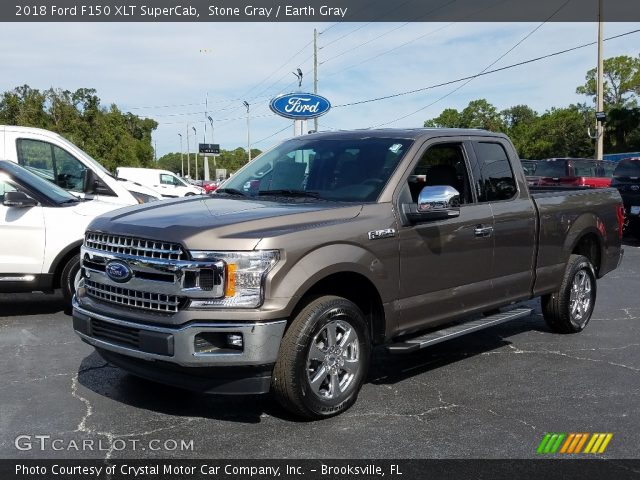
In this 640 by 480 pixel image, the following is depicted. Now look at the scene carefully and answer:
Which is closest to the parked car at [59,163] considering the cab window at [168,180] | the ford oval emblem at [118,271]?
the ford oval emblem at [118,271]

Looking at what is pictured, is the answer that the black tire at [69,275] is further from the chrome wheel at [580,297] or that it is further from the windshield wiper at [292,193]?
the chrome wheel at [580,297]

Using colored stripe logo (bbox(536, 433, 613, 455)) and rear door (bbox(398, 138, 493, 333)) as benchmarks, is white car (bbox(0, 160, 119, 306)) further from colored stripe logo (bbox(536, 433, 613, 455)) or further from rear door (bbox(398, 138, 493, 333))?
colored stripe logo (bbox(536, 433, 613, 455))

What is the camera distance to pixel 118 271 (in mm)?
4344

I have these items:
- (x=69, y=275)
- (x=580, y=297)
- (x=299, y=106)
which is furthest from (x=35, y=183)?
(x=299, y=106)

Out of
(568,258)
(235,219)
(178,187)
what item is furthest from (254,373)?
(178,187)

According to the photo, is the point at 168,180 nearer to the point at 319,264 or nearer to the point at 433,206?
the point at 433,206

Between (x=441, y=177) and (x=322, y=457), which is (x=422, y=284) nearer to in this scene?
(x=441, y=177)

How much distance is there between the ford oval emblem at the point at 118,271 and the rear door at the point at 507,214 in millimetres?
3050

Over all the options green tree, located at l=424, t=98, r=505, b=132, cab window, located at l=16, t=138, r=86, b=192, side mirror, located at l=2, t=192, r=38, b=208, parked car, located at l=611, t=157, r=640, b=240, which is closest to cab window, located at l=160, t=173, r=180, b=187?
parked car, located at l=611, t=157, r=640, b=240

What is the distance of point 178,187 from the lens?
107ft

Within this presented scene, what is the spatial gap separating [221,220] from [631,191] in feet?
42.2

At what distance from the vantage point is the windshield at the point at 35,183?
748 cm

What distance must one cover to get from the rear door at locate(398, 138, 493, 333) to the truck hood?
2.03 ft

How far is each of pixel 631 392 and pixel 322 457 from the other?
2.68m
